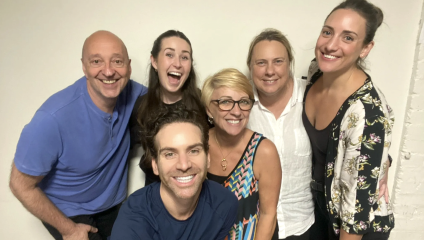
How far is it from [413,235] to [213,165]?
2014mm

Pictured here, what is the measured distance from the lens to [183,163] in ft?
3.59

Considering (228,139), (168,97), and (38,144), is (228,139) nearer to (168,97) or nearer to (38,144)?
(168,97)

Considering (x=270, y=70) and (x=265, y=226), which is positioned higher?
(x=270, y=70)

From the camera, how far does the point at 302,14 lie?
72.2 inches

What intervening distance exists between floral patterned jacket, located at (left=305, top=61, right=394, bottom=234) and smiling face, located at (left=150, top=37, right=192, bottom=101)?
2.99 ft

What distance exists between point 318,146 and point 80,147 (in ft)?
4.39

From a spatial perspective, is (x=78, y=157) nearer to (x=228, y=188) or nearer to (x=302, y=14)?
(x=228, y=188)

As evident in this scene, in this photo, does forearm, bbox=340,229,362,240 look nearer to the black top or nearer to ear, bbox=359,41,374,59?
the black top

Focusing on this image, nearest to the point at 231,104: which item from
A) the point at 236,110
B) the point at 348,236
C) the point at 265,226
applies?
the point at 236,110

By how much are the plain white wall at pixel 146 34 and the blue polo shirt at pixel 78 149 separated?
18.1 inches

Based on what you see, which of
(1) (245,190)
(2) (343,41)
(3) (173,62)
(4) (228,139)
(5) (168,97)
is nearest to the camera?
(2) (343,41)

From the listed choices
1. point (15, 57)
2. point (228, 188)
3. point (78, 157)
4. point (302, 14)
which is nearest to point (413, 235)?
point (228, 188)

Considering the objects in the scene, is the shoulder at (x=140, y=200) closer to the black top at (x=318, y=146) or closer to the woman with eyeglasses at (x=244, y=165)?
the woman with eyeglasses at (x=244, y=165)

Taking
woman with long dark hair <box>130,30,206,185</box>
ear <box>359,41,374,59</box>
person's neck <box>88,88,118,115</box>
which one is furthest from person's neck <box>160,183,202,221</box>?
ear <box>359,41,374,59</box>
